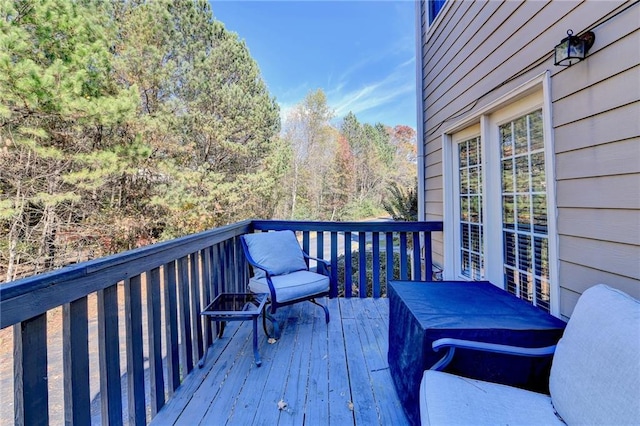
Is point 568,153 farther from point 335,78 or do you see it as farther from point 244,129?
point 335,78

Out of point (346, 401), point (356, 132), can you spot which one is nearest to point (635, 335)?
point (346, 401)

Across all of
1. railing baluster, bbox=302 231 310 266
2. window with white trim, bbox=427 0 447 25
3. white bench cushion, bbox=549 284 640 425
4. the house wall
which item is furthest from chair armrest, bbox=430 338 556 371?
window with white trim, bbox=427 0 447 25

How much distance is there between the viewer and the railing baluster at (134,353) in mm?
1467

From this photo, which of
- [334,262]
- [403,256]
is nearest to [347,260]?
[334,262]

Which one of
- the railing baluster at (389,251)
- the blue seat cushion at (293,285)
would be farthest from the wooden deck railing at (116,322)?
the railing baluster at (389,251)

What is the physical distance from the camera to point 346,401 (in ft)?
5.68

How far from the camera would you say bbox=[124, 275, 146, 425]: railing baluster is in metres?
1.47

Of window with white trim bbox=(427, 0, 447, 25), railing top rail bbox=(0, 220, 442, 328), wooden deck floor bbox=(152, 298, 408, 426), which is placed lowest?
wooden deck floor bbox=(152, 298, 408, 426)

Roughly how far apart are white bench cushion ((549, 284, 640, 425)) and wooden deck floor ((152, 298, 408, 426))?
0.77 metres

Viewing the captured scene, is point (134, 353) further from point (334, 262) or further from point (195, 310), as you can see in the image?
point (334, 262)

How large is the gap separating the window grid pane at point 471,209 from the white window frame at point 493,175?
8 centimetres

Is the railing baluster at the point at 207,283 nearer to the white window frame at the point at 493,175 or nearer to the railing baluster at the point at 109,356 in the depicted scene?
the railing baluster at the point at 109,356

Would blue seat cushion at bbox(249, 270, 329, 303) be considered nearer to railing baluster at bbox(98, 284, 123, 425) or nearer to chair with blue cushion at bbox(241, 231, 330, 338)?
chair with blue cushion at bbox(241, 231, 330, 338)

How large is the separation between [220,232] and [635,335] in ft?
8.06
